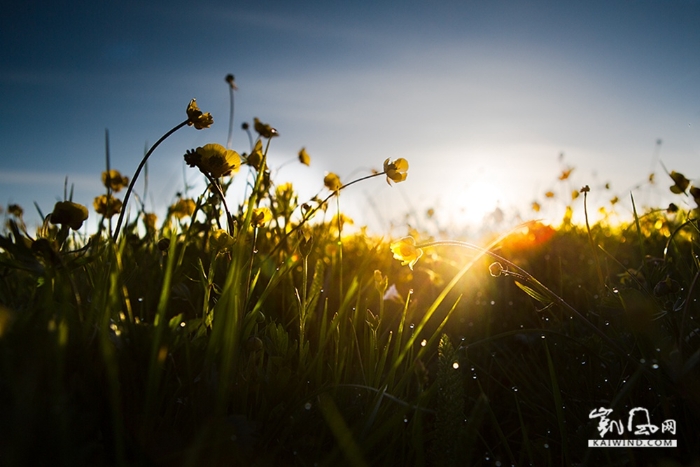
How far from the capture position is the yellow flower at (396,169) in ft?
4.85

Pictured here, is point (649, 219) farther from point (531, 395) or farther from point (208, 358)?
point (208, 358)

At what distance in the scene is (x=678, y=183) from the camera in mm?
1565

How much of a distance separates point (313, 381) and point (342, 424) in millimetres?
206

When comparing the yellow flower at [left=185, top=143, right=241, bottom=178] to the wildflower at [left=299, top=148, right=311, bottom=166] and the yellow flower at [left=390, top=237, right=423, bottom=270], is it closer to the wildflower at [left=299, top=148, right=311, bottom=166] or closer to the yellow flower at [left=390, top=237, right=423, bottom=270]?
the yellow flower at [left=390, top=237, right=423, bottom=270]

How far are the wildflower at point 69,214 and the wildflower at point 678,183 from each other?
1.77 m

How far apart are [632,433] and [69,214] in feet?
4.27

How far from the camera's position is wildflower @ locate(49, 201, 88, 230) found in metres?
1.07

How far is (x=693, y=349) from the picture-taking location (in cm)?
107

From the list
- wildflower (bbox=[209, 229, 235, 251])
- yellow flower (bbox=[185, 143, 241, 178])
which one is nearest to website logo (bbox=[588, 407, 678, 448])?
wildflower (bbox=[209, 229, 235, 251])

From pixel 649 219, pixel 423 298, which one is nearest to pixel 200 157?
pixel 423 298

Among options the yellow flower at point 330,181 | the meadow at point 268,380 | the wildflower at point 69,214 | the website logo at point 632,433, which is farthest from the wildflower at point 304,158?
the website logo at point 632,433

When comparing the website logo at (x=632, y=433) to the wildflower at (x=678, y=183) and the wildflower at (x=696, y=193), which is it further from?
the wildflower at (x=678, y=183)

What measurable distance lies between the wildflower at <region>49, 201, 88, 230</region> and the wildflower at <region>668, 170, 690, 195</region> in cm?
177

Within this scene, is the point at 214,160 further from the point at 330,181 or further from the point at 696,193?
the point at 696,193
